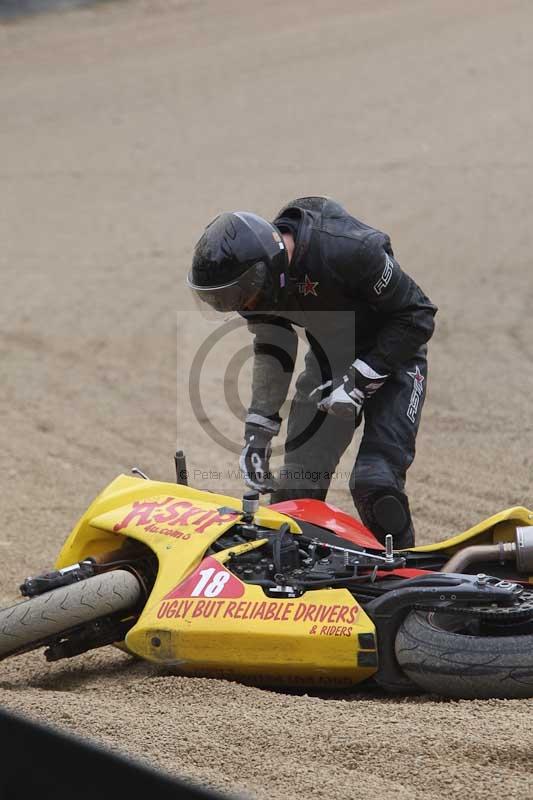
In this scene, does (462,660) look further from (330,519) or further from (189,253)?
(189,253)

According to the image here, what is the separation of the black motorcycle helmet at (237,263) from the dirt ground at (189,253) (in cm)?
173

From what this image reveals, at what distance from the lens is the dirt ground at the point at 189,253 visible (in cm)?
399

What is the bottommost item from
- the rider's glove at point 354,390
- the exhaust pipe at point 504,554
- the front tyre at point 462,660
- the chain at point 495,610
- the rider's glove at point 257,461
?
the front tyre at point 462,660

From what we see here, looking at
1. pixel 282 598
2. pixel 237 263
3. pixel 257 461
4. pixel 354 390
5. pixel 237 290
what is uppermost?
pixel 237 263

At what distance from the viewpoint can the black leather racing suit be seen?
5.58m

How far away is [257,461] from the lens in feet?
19.6

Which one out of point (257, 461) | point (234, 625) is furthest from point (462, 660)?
point (257, 461)

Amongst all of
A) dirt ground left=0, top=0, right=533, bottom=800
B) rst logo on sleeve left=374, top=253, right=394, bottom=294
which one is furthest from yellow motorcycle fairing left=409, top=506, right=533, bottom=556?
rst logo on sleeve left=374, top=253, right=394, bottom=294

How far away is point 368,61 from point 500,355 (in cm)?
1140

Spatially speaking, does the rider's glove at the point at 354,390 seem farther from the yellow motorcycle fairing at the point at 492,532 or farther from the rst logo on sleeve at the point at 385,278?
the yellow motorcycle fairing at the point at 492,532

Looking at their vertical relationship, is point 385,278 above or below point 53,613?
above

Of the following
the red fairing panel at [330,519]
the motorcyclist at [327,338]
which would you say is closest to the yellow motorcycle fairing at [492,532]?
the red fairing panel at [330,519]

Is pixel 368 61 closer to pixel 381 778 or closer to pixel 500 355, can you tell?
pixel 500 355

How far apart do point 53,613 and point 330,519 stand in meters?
1.35
